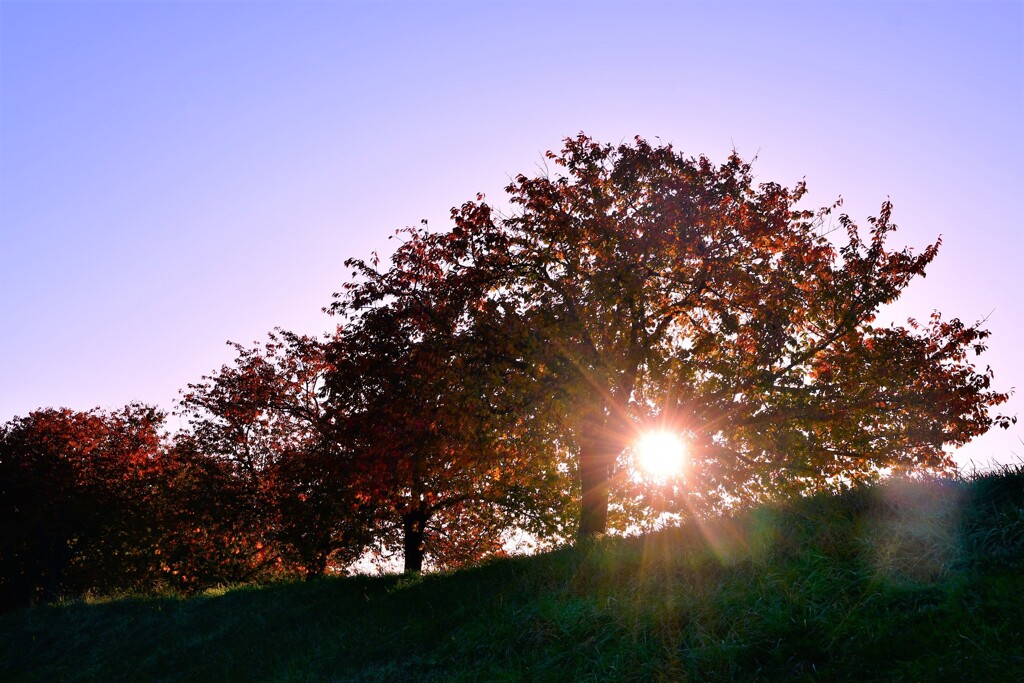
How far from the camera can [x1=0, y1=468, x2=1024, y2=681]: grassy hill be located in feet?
24.2

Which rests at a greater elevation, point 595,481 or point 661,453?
point 661,453

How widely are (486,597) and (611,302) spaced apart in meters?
7.52

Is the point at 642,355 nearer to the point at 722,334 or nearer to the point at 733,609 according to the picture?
the point at 722,334

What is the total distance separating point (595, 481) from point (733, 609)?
34.5 feet

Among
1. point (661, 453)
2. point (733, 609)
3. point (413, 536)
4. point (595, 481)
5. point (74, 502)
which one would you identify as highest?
point (74, 502)

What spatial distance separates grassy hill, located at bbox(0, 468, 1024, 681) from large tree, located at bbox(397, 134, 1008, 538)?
5.57 meters

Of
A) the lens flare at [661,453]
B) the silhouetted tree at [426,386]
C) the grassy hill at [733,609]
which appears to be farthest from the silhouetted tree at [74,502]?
the lens flare at [661,453]

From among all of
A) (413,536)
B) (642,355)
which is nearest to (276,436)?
(413,536)

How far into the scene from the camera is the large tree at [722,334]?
17.5 metres

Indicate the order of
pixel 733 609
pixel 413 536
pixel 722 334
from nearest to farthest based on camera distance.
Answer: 1. pixel 733 609
2. pixel 722 334
3. pixel 413 536

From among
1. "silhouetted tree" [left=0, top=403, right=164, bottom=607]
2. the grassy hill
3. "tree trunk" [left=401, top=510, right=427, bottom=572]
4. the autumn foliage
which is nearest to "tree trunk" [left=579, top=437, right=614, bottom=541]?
the autumn foliage

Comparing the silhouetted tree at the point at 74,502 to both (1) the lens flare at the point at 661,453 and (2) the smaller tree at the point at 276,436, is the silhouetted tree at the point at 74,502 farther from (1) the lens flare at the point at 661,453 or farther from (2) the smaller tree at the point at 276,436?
(1) the lens flare at the point at 661,453

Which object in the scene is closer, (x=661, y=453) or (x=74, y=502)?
(x=661, y=453)

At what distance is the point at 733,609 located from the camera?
8.93 meters
